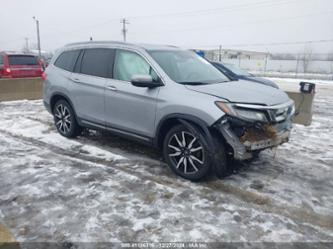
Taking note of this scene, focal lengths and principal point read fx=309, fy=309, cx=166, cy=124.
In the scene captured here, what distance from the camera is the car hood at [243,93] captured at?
3908 mm

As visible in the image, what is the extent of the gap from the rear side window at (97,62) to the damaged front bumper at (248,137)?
7.58 ft

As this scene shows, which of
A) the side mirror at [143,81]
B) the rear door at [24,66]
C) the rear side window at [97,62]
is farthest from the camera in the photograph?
the rear door at [24,66]

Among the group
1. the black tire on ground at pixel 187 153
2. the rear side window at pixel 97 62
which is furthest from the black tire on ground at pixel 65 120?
the black tire on ground at pixel 187 153

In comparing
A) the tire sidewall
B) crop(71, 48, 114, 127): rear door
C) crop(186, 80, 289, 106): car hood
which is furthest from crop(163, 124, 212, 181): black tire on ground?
the tire sidewall

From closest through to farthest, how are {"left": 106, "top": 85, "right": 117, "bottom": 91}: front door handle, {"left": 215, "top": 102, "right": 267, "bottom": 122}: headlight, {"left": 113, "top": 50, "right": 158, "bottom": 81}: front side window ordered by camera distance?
{"left": 215, "top": 102, "right": 267, "bottom": 122}: headlight < {"left": 113, "top": 50, "right": 158, "bottom": 81}: front side window < {"left": 106, "top": 85, "right": 117, "bottom": 91}: front door handle

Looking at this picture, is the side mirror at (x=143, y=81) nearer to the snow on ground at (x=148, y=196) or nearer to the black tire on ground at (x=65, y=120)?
the snow on ground at (x=148, y=196)

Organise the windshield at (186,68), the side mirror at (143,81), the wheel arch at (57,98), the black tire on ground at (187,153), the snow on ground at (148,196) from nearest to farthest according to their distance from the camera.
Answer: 1. the snow on ground at (148,196)
2. the black tire on ground at (187,153)
3. the side mirror at (143,81)
4. the windshield at (186,68)
5. the wheel arch at (57,98)

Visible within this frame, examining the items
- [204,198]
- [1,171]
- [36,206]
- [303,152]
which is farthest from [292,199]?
[1,171]

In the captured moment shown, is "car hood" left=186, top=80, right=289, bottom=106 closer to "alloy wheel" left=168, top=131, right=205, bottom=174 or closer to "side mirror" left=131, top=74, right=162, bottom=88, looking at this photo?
"side mirror" left=131, top=74, right=162, bottom=88

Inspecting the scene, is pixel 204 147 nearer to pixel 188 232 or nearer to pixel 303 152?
pixel 188 232

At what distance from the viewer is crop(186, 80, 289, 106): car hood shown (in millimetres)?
3908

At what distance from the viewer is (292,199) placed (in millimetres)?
3811

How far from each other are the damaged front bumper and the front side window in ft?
4.33

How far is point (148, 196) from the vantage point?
3791 millimetres
